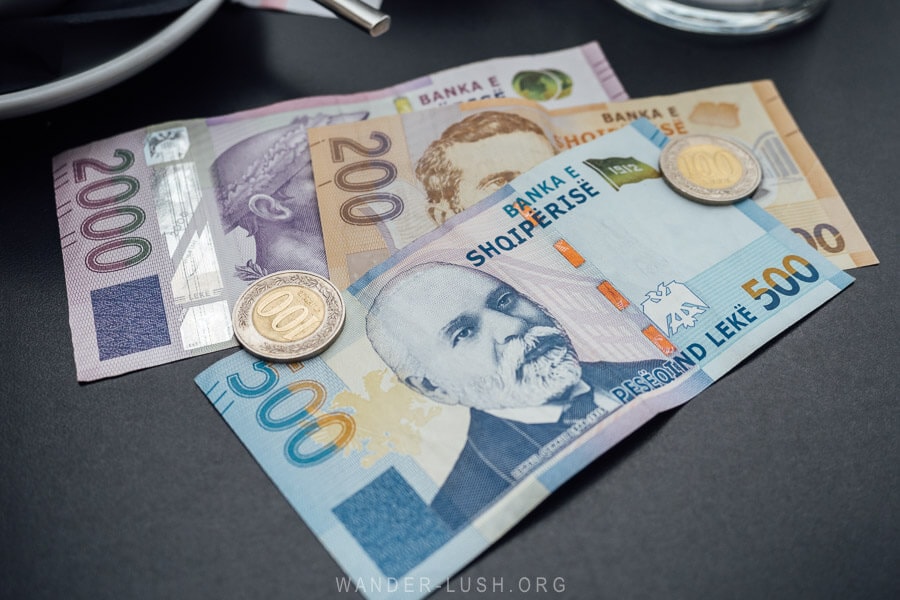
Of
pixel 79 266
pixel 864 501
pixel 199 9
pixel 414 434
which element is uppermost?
pixel 199 9

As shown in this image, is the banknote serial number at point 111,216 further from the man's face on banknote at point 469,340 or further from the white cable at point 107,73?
the man's face on banknote at point 469,340

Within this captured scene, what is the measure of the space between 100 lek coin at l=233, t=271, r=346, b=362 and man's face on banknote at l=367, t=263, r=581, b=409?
0.08ft

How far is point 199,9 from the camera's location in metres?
0.50

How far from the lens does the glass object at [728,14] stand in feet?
1.95

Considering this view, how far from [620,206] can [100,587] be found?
13.9 inches

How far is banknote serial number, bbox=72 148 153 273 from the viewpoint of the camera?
1.56ft

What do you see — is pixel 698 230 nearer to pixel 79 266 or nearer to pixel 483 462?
pixel 483 462

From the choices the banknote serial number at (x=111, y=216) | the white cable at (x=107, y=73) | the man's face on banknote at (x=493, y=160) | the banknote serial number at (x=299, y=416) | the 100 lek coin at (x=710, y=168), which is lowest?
the banknote serial number at (x=299, y=416)

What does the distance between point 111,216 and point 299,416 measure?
19cm

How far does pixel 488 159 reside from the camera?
0.52 m

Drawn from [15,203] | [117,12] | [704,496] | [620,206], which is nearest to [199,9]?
[117,12]

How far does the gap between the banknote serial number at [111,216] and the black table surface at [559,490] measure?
0.02m

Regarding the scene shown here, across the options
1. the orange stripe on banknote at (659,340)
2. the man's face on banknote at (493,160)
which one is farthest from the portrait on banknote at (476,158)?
the orange stripe on banknote at (659,340)
